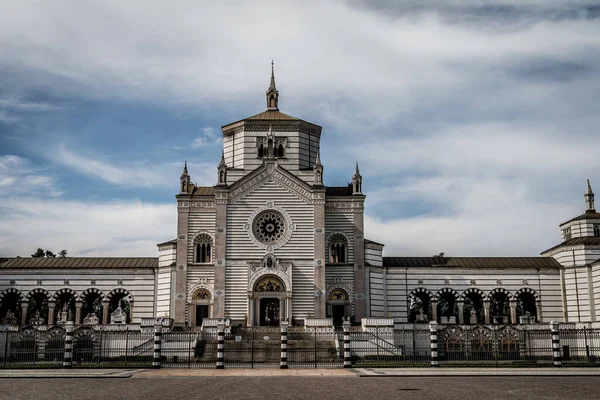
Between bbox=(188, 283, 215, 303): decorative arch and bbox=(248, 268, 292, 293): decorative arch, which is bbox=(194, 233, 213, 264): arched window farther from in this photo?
bbox=(248, 268, 292, 293): decorative arch

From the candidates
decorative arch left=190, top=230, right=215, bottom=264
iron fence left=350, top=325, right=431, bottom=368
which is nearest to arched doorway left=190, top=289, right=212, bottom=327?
decorative arch left=190, top=230, right=215, bottom=264

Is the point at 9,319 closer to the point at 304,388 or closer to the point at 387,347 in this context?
the point at 387,347

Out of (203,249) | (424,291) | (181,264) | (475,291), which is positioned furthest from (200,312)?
(475,291)

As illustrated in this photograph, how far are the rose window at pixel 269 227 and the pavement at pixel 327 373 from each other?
66.3 feet

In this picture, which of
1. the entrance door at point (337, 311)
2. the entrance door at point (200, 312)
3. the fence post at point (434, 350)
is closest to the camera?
the fence post at point (434, 350)

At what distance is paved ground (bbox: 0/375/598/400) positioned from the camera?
66.7ft

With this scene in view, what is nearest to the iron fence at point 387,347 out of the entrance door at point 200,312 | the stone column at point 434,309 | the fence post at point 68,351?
the stone column at point 434,309

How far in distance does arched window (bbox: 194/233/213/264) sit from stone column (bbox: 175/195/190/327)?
83cm

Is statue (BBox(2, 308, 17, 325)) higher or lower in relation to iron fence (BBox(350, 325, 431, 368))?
higher

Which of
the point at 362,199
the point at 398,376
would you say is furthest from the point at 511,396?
the point at 362,199

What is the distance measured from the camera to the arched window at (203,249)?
52.3 metres

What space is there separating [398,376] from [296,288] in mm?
22286

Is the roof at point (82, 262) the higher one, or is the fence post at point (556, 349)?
the roof at point (82, 262)

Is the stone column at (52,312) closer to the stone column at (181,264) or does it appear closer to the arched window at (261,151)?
the stone column at (181,264)
